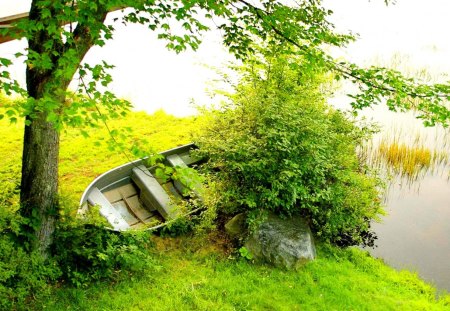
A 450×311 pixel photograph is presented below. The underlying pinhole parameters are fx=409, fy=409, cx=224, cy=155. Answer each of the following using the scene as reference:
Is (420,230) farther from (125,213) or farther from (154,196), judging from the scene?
(125,213)

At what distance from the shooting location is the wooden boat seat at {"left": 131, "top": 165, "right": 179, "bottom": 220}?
5.57m

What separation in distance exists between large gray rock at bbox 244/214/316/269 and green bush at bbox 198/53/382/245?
22 centimetres

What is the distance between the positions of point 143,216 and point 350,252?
3087 mm

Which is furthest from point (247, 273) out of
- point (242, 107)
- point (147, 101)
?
point (147, 101)

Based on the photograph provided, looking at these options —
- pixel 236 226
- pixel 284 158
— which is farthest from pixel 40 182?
pixel 284 158

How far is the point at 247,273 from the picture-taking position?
4.96 metres

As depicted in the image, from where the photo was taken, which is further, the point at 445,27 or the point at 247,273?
the point at 445,27

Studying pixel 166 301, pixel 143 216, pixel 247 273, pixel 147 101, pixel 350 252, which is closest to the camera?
pixel 166 301

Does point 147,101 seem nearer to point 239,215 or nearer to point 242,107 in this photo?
point 242,107

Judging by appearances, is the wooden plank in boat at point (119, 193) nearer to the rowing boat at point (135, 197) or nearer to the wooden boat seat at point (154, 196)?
the rowing boat at point (135, 197)

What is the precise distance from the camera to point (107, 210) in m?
5.13

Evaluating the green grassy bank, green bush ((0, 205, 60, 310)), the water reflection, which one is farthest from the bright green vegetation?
the water reflection

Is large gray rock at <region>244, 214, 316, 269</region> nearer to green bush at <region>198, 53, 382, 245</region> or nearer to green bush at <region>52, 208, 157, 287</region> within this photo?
green bush at <region>198, 53, 382, 245</region>

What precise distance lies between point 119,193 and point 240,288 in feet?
7.32
